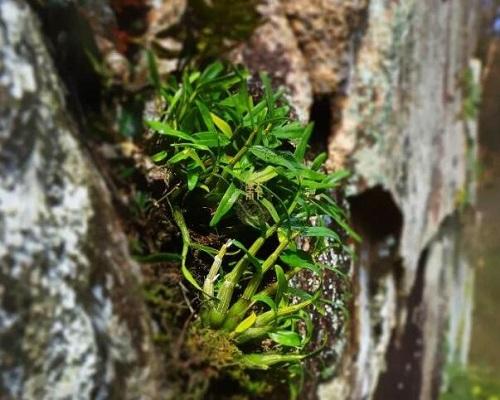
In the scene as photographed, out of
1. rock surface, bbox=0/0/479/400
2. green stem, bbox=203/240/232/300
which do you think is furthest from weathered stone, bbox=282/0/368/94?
green stem, bbox=203/240/232/300

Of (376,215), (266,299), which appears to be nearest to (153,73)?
(266,299)

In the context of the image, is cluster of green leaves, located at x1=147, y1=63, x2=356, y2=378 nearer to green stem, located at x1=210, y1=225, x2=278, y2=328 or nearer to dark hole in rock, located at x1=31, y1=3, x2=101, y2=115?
green stem, located at x1=210, y1=225, x2=278, y2=328

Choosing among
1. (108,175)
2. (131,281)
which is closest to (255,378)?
(131,281)

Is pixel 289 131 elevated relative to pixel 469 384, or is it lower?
elevated

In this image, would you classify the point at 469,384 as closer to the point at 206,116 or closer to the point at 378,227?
the point at 378,227

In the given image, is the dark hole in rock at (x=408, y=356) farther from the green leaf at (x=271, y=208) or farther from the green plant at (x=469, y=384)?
the green leaf at (x=271, y=208)

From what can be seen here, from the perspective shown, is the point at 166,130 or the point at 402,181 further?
the point at 402,181

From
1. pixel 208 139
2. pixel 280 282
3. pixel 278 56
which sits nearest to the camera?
pixel 280 282

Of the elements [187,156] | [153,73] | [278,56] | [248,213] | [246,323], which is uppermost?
[278,56]
